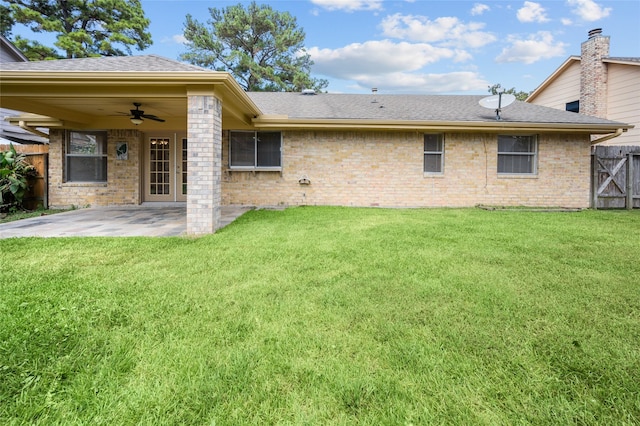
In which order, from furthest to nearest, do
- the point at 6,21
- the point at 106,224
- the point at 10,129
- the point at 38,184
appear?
the point at 6,21, the point at 10,129, the point at 38,184, the point at 106,224

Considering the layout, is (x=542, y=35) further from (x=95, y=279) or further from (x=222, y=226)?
(x=95, y=279)

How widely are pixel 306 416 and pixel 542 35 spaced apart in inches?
813

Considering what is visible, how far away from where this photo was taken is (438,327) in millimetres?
2248

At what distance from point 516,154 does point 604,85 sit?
20.3 ft

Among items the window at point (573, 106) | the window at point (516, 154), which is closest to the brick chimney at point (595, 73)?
the window at point (573, 106)

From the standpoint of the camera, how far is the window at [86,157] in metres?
9.38

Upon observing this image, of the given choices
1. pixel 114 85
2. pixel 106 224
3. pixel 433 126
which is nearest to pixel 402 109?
pixel 433 126

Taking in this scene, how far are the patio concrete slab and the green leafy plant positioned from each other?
5.58 ft

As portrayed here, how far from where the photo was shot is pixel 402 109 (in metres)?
10.4

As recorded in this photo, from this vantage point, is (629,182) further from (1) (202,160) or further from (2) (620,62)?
(1) (202,160)

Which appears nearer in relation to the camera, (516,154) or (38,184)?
(38,184)

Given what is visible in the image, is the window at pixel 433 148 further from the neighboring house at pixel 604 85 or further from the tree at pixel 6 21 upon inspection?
the tree at pixel 6 21

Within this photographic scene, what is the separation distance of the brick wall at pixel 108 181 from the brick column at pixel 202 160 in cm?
536

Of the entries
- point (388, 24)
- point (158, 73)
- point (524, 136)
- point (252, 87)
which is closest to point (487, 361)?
point (158, 73)
